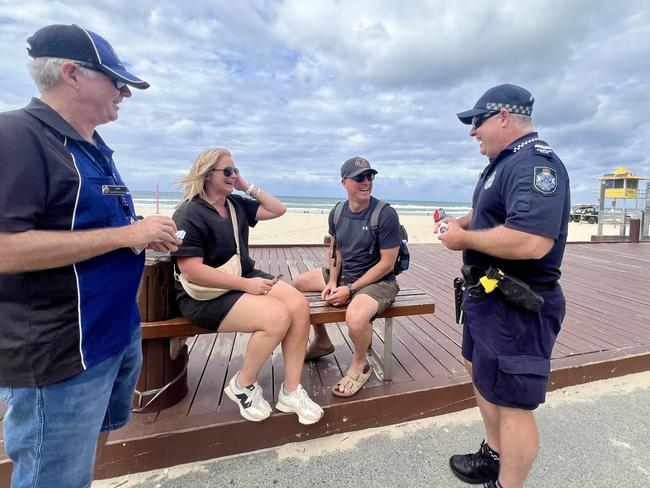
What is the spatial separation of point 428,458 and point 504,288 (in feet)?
3.63

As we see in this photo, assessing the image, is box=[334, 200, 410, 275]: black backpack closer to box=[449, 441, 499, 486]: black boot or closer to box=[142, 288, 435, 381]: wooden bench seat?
box=[142, 288, 435, 381]: wooden bench seat

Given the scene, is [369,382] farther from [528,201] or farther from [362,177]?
[528,201]

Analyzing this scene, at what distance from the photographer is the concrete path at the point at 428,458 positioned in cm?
175

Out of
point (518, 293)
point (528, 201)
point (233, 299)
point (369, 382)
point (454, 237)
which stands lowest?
point (369, 382)

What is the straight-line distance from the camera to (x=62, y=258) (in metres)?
1.03

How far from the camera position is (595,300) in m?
4.21

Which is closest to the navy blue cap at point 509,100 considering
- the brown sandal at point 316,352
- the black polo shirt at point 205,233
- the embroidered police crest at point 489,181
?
the embroidered police crest at point 489,181

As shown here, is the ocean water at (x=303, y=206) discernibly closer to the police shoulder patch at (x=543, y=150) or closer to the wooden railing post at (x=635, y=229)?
the wooden railing post at (x=635, y=229)

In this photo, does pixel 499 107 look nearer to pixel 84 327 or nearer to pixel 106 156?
pixel 106 156

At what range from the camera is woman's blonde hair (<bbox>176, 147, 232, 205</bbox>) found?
205 cm

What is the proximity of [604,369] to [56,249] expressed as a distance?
340 centimetres

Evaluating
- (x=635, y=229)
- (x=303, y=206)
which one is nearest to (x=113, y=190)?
(x=635, y=229)

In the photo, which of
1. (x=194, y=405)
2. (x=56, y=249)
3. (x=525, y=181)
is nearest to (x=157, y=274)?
(x=194, y=405)

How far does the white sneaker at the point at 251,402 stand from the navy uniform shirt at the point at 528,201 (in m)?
1.34
